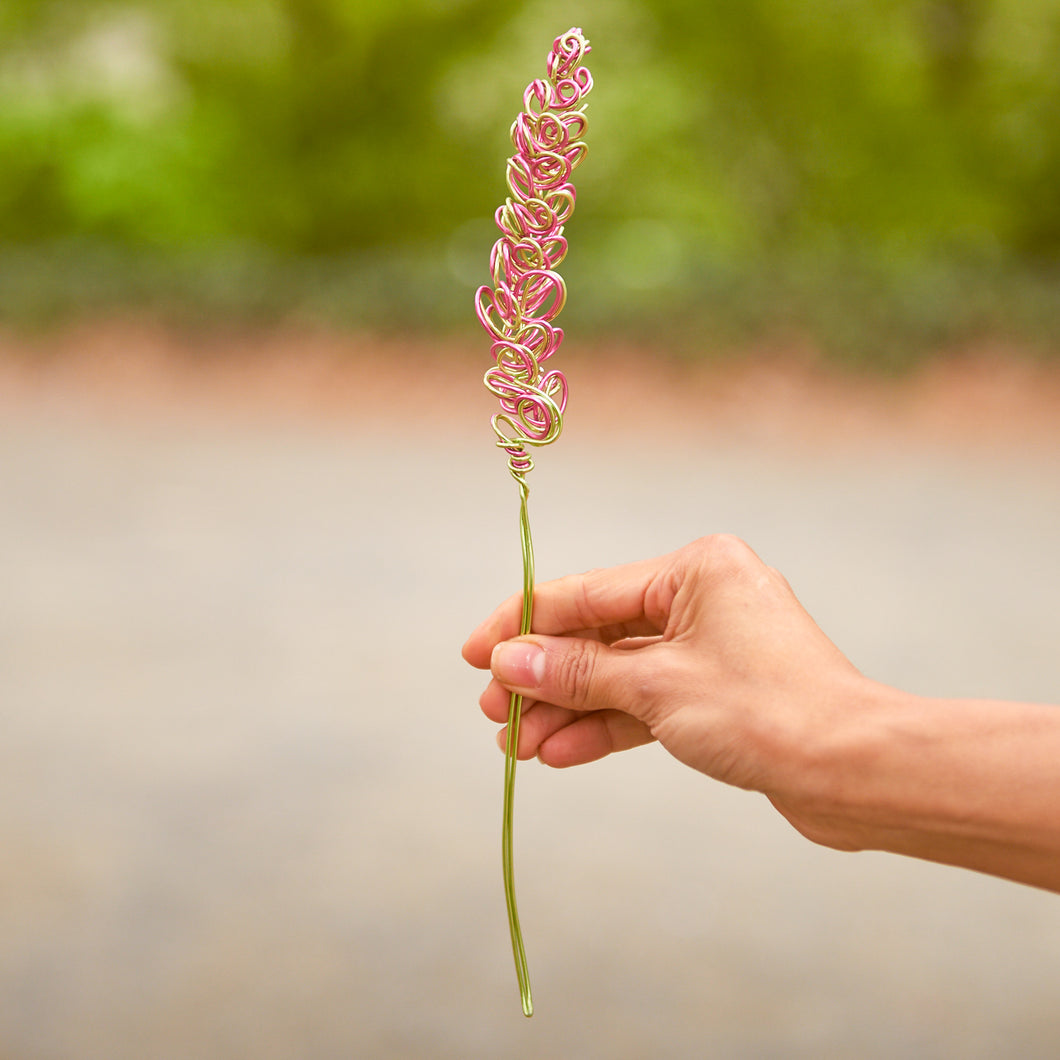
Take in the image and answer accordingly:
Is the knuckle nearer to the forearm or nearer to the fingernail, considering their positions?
the fingernail

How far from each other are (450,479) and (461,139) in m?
2.82

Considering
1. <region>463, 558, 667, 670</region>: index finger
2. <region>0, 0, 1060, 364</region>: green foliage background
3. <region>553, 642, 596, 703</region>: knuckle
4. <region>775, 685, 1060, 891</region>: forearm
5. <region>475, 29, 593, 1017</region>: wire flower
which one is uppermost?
<region>0, 0, 1060, 364</region>: green foliage background

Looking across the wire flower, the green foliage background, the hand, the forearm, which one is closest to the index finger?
the hand

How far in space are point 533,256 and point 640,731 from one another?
546mm

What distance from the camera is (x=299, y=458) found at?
Answer: 477cm

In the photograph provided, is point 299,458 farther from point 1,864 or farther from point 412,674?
point 1,864

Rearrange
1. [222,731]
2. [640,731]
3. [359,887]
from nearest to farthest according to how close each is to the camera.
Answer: [640,731], [359,887], [222,731]

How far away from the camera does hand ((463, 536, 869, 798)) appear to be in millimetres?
964

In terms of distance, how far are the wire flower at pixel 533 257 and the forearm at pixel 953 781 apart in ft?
1.01

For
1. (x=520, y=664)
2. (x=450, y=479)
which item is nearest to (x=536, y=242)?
(x=520, y=664)

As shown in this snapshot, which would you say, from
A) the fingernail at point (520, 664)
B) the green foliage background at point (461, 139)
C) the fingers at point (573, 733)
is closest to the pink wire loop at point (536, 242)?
the fingernail at point (520, 664)

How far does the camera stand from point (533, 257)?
0.96m

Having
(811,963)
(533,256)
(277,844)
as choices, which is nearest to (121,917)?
(277,844)

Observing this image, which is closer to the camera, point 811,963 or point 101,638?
point 811,963
